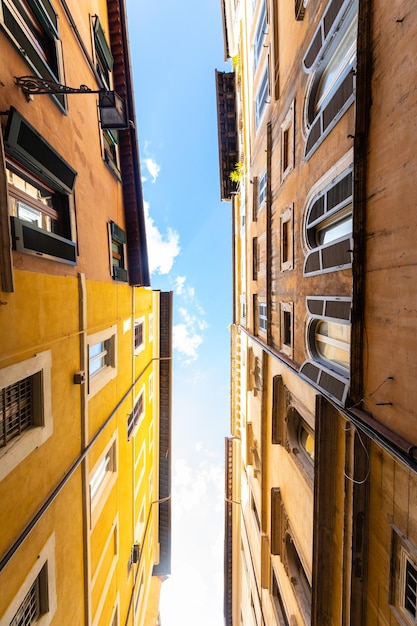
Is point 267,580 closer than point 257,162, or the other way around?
point 267,580

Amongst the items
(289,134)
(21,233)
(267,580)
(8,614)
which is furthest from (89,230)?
(267,580)

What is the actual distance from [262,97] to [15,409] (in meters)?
16.6

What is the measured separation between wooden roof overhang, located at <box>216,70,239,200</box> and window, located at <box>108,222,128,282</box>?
14.5 metres

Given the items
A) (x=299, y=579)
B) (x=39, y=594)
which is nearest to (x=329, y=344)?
(x=299, y=579)

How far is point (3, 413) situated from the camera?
16.0ft

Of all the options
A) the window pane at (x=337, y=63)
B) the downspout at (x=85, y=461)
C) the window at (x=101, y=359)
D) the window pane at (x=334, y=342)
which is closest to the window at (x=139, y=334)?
the window at (x=101, y=359)

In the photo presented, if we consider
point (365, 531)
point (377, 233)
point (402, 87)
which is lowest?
point (365, 531)

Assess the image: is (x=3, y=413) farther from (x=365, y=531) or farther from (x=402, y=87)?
(x=402, y=87)

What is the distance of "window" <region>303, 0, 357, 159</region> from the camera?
589cm

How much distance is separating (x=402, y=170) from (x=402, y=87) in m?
1.30

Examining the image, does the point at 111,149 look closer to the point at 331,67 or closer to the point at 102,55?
the point at 102,55

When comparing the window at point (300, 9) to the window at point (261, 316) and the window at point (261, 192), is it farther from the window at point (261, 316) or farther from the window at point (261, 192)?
the window at point (261, 316)

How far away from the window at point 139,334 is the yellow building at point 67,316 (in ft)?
4.63

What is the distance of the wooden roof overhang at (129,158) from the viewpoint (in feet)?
38.0
